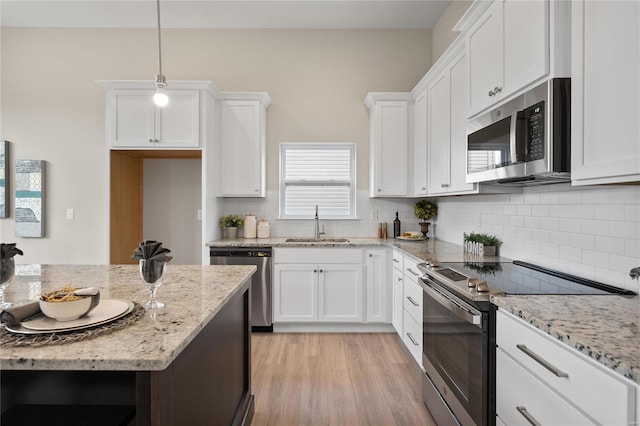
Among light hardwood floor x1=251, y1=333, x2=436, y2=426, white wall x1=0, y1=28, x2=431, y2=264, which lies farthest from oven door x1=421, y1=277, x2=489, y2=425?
white wall x1=0, y1=28, x2=431, y2=264

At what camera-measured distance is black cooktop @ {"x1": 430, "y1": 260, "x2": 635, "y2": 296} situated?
1.50 m

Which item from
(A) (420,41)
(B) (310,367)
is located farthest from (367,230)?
(A) (420,41)

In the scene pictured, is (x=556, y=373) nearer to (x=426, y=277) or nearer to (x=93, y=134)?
(x=426, y=277)

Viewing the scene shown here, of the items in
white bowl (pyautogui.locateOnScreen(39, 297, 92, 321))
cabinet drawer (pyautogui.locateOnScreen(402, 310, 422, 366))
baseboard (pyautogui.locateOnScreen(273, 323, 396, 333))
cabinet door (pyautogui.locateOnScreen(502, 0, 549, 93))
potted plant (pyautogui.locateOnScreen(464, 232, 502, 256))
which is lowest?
baseboard (pyautogui.locateOnScreen(273, 323, 396, 333))

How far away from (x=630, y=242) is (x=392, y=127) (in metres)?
2.56

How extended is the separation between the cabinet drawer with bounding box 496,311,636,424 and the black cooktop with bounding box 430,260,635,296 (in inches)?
10.4

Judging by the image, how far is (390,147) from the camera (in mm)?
3750

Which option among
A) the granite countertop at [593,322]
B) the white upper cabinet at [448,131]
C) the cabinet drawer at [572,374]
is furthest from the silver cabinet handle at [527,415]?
the white upper cabinet at [448,131]

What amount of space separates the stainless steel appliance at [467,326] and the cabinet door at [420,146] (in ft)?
4.44

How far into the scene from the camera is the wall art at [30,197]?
3959 millimetres

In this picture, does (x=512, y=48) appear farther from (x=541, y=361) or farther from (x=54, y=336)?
(x=54, y=336)

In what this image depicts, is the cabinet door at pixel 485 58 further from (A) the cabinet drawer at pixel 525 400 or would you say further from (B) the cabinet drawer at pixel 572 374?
(A) the cabinet drawer at pixel 525 400

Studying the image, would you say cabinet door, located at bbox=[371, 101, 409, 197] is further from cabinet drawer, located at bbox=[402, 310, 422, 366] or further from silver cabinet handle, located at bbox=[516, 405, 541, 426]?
silver cabinet handle, located at bbox=[516, 405, 541, 426]

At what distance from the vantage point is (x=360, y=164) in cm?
409
